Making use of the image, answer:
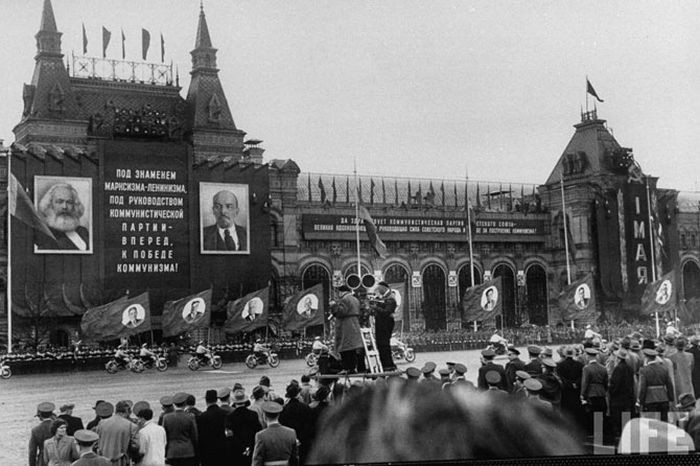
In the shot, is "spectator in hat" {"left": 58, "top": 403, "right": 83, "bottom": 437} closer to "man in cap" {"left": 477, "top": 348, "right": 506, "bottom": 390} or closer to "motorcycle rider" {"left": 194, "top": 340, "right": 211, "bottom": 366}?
"man in cap" {"left": 477, "top": 348, "right": 506, "bottom": 390}

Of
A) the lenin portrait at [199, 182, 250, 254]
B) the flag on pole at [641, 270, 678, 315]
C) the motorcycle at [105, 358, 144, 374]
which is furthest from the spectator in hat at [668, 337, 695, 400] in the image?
the lenin portrait at [199, 182, 250, 254]

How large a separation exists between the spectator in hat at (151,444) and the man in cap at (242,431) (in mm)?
627

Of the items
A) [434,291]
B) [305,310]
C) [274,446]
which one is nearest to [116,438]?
[274,446]

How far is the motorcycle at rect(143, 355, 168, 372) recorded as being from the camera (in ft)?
79.4

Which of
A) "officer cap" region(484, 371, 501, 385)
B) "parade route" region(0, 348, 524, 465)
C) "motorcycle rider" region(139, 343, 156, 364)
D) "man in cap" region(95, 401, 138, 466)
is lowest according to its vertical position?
"parade route" region(0, 348, 524, 465)

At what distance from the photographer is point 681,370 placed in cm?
995

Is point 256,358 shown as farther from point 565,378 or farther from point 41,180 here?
point 565,378


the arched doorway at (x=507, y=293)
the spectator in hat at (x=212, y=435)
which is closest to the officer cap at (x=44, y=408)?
the spectator in hat at (x=212, y=435)

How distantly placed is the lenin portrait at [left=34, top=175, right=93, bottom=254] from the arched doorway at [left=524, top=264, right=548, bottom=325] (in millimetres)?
22249

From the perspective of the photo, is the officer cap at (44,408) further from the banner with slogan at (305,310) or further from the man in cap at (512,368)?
the banner with slogan at (305,310)

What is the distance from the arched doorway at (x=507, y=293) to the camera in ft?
129

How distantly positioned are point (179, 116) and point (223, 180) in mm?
5276

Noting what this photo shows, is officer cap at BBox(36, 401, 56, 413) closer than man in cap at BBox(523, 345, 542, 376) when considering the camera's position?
Yes

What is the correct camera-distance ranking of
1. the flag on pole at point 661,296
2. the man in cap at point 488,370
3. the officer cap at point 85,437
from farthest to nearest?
the flag on pole at point 661,296
the man in cap at point 488,370
the officer cap at point 85,437
